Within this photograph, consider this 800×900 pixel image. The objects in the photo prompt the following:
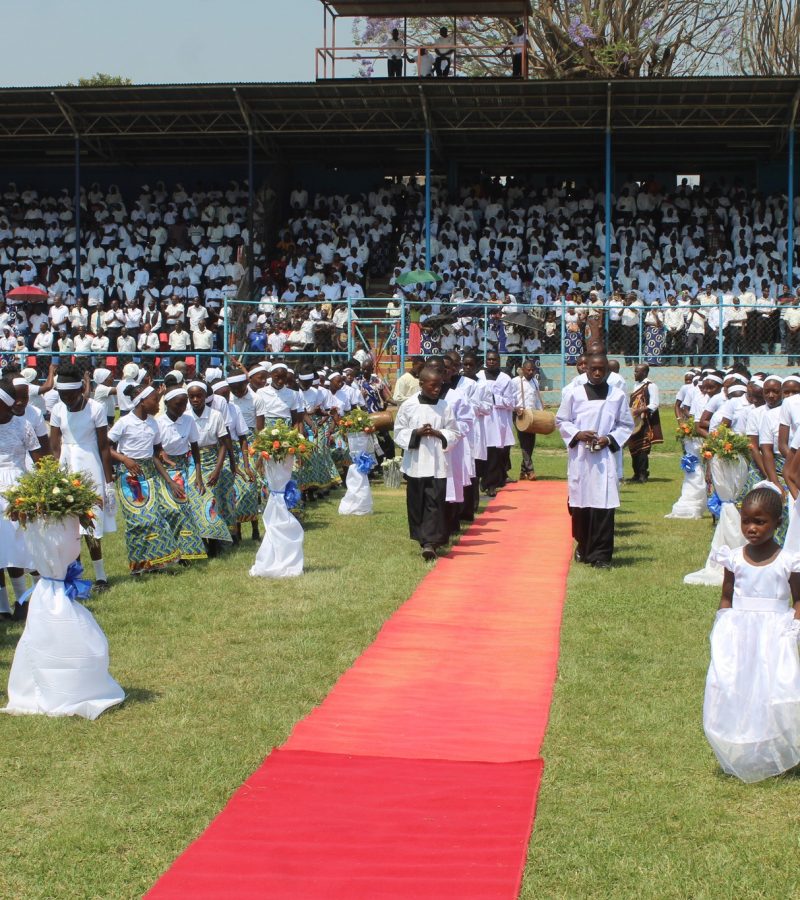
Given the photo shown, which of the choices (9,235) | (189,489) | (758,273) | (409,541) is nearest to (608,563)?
(409,541)

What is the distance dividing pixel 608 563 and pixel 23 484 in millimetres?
6159

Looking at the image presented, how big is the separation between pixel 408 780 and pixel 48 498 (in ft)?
8.69

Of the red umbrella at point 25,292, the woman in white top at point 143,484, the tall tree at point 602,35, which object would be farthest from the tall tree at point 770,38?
the woman in white top at point 143,484

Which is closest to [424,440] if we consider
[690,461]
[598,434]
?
[598,434]

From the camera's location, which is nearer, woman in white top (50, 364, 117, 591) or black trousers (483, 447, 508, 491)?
woman in white top (50, 364, 117, 591)

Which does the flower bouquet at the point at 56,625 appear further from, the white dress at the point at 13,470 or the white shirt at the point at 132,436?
the white shirt at the point at 132,436

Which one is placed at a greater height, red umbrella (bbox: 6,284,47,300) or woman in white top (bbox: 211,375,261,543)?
red umbrella (bbox: 6,284,47,300)

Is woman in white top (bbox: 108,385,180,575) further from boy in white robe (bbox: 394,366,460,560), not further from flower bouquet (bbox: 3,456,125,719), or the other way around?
flower bouquet (bbox: 3,456,125,719)

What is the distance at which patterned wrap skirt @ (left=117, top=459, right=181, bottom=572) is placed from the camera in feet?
36.9

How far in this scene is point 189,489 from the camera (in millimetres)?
12070

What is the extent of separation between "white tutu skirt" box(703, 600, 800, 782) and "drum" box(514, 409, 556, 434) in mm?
12637

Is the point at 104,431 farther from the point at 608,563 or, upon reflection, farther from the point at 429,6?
the point at 429,6

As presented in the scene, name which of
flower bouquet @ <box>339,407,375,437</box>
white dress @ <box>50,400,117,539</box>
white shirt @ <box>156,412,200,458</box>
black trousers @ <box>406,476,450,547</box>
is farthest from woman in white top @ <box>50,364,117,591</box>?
flower bouquet @ <box>339,407,375,437</box>

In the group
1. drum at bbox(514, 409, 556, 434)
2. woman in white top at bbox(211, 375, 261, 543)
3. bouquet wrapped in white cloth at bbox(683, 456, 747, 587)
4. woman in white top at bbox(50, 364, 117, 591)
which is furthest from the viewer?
drum at bbox(514, 409, 556, 434)
